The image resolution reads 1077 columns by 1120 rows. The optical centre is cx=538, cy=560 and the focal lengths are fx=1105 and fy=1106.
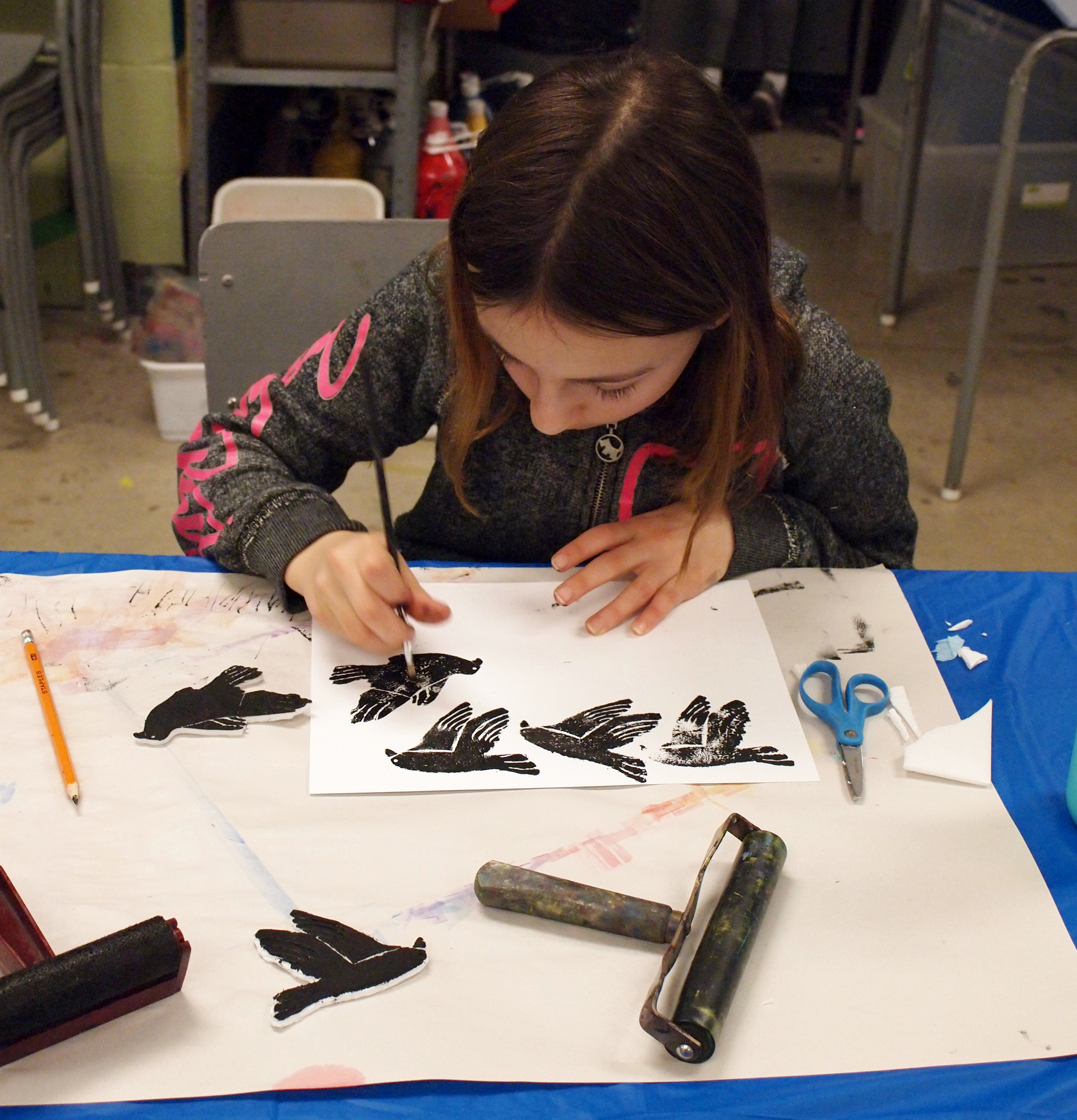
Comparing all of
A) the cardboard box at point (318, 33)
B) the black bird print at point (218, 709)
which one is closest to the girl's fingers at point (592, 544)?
the black bird print at point (218, 709)

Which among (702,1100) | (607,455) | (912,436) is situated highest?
(607,455)

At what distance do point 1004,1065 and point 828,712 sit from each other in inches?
9.5

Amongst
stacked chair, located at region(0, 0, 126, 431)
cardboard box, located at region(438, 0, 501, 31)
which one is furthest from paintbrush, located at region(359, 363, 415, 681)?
cardboard box, located at region(438, 0, 501, 31)

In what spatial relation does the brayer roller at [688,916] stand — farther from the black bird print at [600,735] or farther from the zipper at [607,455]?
the zipper at [607,455]

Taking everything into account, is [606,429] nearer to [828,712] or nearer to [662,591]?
[662,591]

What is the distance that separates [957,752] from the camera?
2.29ft

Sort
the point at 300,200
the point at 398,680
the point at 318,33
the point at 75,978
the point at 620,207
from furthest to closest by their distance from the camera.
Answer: the point at 318,33 → the point at 300,200 → the point at 398,680 → the point at 620,207 → the point at 75,978

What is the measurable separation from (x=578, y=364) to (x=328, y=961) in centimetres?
38

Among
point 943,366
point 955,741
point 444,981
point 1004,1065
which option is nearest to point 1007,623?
point 955,741

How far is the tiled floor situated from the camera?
1915mm

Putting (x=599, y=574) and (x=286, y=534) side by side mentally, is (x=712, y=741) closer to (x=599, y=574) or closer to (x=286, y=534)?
(x=599, y=574)

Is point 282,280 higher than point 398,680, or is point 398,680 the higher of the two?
point 282,280

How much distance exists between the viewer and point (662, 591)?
822 mm

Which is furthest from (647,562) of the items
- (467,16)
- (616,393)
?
(467,16)
